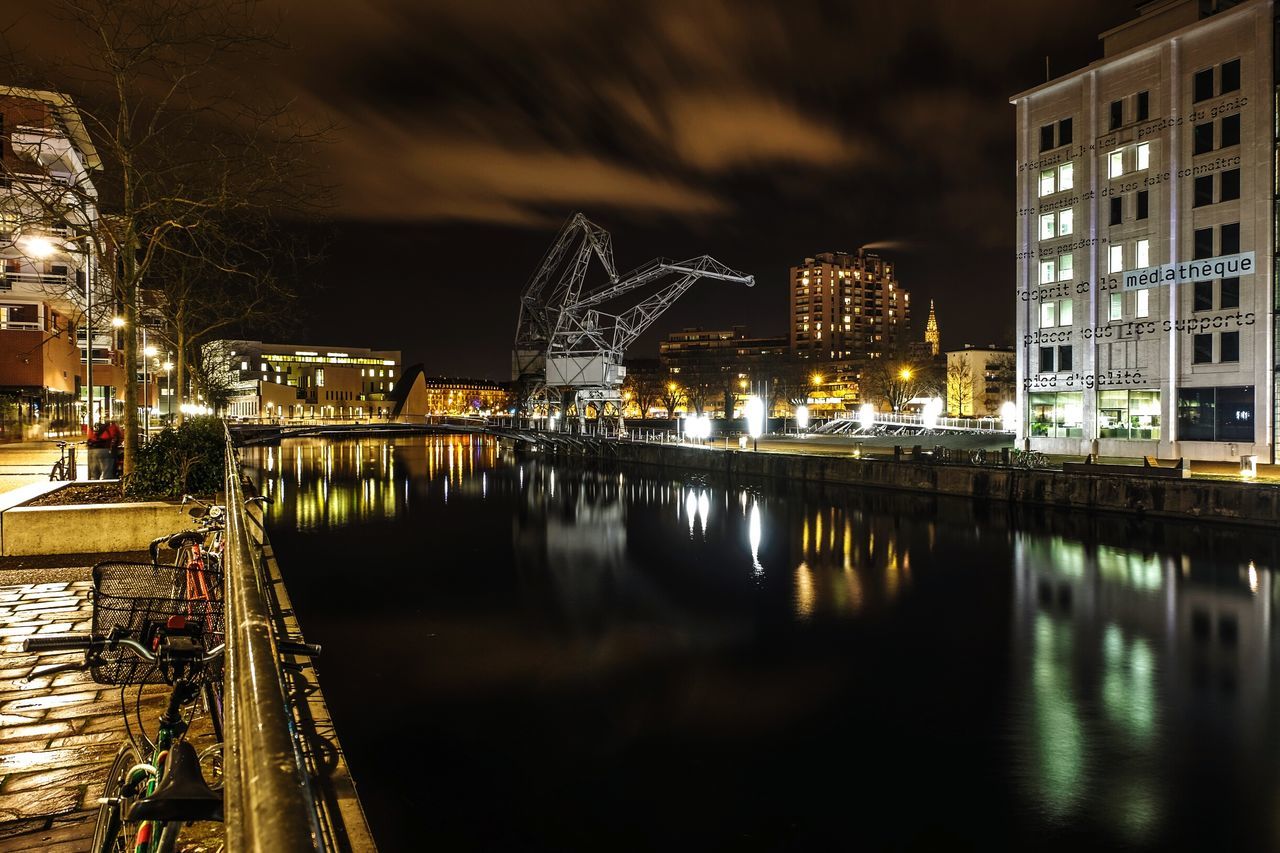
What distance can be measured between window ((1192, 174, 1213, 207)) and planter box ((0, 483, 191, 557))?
42168mm

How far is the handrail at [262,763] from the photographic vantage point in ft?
5.84

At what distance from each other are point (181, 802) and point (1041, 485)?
33084 mm

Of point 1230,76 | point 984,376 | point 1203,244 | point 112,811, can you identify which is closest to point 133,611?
point 112,811

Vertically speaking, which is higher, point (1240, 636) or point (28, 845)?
point (28, 845)

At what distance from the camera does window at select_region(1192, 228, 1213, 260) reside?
3725 centimetres

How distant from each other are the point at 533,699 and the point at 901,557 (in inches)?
563

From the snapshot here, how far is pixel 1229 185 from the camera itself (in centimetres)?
3653

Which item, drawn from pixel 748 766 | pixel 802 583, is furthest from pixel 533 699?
pixel 802 583

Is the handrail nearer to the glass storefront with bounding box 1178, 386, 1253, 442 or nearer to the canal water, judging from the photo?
the canal water

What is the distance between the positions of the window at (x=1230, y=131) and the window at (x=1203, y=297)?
235 inches

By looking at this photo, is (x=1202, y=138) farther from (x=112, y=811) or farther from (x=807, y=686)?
(x=112, y=811)

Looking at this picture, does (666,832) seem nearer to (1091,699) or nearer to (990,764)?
(990,764)

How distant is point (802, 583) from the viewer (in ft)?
65.7

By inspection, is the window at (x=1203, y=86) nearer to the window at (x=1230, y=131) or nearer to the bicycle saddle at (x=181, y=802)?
the window at (x=1230, y=131)
